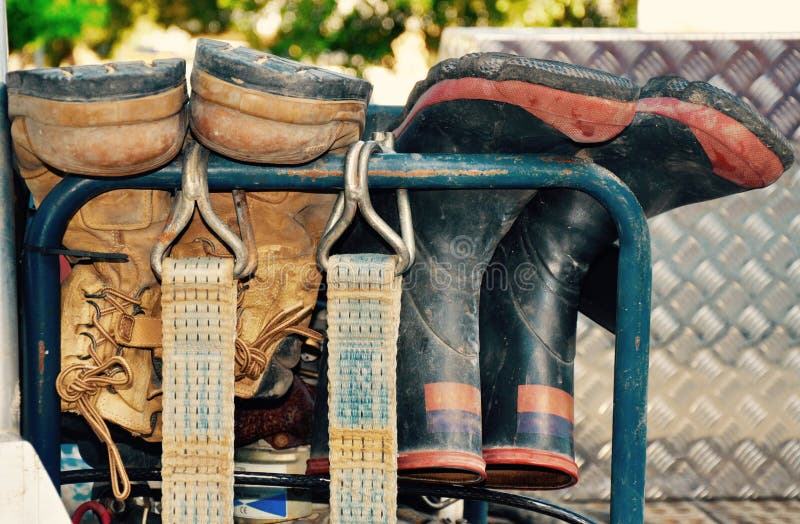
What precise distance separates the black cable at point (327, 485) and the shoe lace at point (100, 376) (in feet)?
0.78

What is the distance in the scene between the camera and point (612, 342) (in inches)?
107

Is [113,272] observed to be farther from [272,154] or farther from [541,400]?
[541,400]

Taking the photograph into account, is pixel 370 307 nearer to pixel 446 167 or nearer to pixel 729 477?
pixel 446 167

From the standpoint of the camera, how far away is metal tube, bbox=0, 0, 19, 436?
1477 millimetres

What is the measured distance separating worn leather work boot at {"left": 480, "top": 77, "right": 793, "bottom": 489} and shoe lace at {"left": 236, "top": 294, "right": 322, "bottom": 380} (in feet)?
0.95

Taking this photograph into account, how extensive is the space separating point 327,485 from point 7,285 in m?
0.63

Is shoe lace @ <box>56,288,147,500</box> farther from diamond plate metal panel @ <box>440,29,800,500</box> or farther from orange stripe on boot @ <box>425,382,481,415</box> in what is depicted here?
diamond plate metal panel @ <box>440,29,800,500</box>

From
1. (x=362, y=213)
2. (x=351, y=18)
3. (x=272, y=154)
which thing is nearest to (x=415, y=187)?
(x=362, y=213)

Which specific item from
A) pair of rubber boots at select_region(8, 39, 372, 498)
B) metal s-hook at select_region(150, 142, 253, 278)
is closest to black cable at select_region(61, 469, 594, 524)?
pair of rubber boots at select_region(8, 39, 372, 498)

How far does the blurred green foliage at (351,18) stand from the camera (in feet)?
32.7

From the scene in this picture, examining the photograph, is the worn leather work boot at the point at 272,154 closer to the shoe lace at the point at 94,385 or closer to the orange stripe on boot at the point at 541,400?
the shoe lace at the point at 94,385

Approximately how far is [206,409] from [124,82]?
458mm

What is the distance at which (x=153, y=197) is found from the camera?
5.29ft

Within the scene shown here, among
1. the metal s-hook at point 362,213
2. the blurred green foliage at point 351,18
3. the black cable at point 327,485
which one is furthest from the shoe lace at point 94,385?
the blurred green foliage at point 351,18
